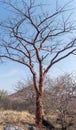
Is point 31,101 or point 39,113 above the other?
point 31,101

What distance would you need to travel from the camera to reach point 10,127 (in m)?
14.4

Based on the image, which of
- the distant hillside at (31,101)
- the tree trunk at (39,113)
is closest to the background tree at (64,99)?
the distant hillside at (31,101)

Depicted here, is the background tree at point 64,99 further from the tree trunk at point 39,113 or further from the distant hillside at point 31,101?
the tree trunk at point 39,113

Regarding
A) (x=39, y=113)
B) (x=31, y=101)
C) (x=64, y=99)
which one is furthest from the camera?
(x=31, y=101)

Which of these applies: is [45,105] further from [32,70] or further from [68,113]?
[32,70]

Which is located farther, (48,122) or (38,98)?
(48,122)

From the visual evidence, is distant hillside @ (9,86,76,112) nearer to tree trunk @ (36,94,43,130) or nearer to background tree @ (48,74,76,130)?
background tree @ (48,74,76,130)

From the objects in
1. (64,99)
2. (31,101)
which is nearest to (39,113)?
(64,99)

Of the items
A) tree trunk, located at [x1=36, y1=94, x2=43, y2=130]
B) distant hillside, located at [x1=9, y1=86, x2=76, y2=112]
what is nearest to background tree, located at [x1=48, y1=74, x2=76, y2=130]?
distant hillside, located at [x1=9, y1=86, x2=76, y2=112]

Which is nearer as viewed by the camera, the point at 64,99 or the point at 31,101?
the point at 64,99

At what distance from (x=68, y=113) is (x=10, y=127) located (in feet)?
26.8

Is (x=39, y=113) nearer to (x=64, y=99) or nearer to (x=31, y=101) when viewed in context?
(x=64, y=99)

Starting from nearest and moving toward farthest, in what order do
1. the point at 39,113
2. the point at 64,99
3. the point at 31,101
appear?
1. the point at 39,113
2. the point at 64,99
3. the point at 31,101

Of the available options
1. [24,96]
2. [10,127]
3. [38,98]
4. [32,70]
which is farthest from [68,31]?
[24,96]
